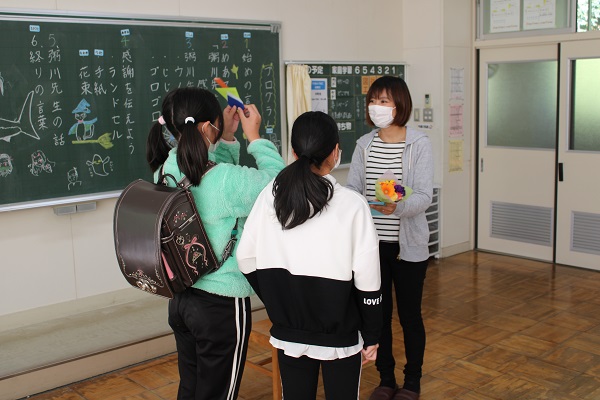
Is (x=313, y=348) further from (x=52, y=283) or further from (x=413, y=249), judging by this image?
(x=52, y=283)

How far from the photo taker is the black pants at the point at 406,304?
3.12 meters

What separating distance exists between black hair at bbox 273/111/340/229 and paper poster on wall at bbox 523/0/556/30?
14.6 feet

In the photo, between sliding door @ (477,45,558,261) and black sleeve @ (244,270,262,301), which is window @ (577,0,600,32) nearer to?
sliding door @ (477,45,558,261)

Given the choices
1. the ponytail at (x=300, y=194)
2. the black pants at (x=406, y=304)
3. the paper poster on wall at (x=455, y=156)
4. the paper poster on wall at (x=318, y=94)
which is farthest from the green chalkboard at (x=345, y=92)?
the ponytail at (x=300, y=194)

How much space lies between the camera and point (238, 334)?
224 cm

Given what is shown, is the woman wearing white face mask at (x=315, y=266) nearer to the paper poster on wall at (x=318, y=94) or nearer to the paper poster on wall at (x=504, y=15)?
the paper poster on wall at (x=318, y=94)

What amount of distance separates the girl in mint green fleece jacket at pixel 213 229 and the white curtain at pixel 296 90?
9.93ft

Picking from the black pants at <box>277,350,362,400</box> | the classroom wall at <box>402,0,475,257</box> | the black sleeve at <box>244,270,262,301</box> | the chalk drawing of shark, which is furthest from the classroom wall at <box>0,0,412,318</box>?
the black pants at <box>277,350,362,400</box>

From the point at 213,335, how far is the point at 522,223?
468cm

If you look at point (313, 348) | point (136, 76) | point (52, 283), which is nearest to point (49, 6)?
point (136, 76)

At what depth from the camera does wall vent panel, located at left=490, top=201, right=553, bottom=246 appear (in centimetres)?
607

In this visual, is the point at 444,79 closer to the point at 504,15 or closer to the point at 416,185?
the point at 504,15

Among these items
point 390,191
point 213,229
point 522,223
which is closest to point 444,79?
point 522,223

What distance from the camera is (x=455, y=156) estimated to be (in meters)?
6.32
